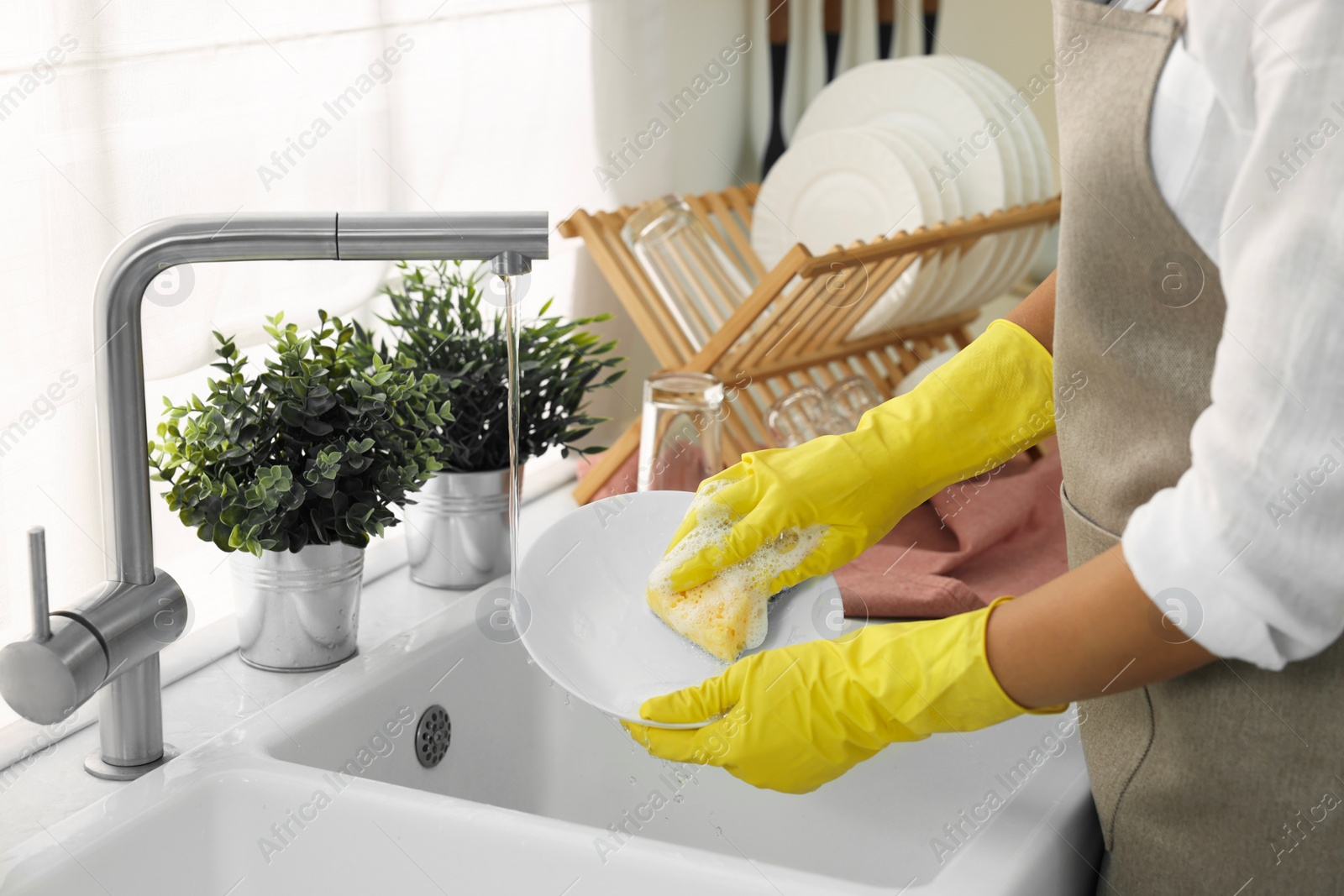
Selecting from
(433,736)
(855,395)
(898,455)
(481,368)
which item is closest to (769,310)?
(855,395)

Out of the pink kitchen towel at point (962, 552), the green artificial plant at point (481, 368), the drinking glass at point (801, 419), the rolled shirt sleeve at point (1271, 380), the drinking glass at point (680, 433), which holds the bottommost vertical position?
the pink kitchen towel at point (962, 552)

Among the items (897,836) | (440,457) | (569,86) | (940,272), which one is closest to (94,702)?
(440,457)

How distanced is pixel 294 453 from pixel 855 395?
2.46ft

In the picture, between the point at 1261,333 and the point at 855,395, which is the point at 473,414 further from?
the point at 1261,333

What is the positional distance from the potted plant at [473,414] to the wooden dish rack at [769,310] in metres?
0.19

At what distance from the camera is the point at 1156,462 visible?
0.67m

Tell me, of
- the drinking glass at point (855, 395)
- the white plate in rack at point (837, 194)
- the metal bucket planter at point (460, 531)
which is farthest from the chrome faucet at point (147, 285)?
the white plate in rack at point (837, 194)

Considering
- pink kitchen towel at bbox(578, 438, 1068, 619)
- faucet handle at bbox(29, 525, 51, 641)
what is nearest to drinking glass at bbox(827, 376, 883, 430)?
pink kitchen towel at bbox(578, 438, 1068, 619)

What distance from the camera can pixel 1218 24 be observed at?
0.56m

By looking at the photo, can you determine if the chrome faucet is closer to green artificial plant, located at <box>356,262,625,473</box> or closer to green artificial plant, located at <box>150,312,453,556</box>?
green artificial plant, located at <box>150,312,453,556</box>

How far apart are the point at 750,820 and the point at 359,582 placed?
14.1 inches

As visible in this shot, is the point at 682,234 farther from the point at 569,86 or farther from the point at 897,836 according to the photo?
the point at 897,836

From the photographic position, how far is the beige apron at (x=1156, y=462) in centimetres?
62

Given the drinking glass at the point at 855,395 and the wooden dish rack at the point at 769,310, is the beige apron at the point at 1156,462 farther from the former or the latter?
the drinking glass at the point at 855,395
